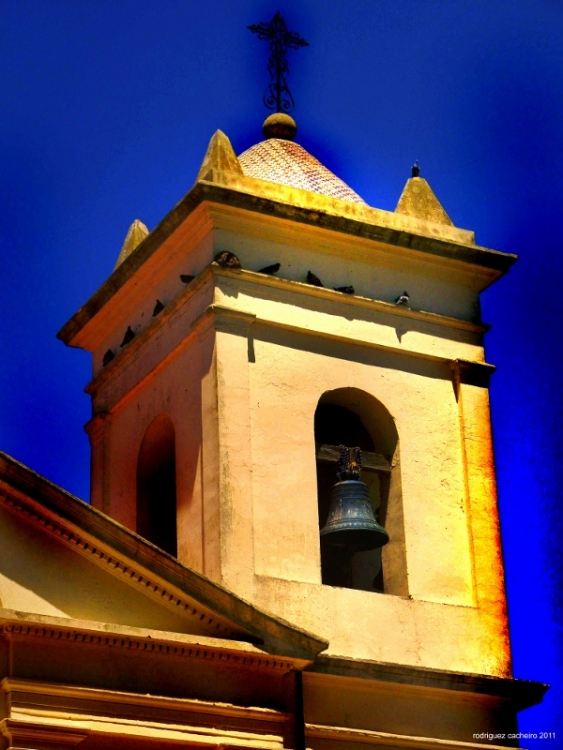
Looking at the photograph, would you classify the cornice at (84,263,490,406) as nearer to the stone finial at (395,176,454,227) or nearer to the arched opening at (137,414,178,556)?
the arched opening at (137,414,178,556)

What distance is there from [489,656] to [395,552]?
1163 mm

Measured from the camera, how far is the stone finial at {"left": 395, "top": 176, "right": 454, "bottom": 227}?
20.8 metres

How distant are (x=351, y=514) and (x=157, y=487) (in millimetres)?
2318

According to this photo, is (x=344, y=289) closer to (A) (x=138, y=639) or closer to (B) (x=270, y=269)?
(B) (x=270, y=269)

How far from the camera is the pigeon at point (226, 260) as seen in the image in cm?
1925

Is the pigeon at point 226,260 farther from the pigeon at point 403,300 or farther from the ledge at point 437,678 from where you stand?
the ledge at point 437,678

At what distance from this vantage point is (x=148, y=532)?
2030 cm

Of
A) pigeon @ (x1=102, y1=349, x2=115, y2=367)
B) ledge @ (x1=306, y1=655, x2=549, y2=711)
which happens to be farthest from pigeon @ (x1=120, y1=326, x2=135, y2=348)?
ledge @ (x1=306, y1=655, x2=549, y2=711)

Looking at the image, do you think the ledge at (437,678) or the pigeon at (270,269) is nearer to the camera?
the ledge at (437,678)

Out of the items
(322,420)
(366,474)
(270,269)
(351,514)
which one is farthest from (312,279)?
(351,514)

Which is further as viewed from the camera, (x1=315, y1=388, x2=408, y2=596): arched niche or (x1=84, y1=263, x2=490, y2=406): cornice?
(x1=315, y1=388, x2=408, y2=596): arched niche

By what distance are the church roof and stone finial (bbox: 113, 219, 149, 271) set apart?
3.87 ft

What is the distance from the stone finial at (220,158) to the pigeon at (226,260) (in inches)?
32.3

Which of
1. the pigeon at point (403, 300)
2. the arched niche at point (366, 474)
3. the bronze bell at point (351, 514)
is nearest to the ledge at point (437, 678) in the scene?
the arched niche at point (366, 474)
